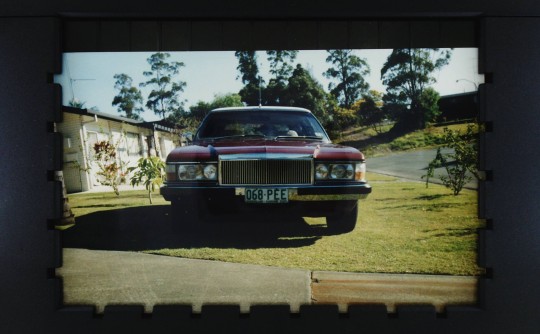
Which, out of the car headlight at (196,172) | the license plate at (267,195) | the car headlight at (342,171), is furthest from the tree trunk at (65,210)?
the car headlight at (342,171)

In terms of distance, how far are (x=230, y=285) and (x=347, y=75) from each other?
2111 millimetres

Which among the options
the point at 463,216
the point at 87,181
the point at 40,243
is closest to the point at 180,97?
the point at 87,181

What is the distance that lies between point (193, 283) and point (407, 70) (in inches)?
104

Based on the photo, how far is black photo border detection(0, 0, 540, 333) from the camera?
4.32 m

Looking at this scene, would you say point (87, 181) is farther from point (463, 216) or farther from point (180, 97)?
point (463, 216)

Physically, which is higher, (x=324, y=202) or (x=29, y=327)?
(x=324, y=202)

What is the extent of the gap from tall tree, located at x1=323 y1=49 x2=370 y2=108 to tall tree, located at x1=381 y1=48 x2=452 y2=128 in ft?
0.65

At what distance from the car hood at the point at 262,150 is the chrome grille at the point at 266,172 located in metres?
0.08

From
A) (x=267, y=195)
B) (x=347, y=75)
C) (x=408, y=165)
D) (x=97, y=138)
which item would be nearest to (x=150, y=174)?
(x=97, y=138)

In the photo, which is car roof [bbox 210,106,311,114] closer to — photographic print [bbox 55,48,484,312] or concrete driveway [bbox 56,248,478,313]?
photographic print [bbox 55,48,484,312]

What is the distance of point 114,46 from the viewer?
177 inches

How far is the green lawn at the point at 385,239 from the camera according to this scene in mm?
4379

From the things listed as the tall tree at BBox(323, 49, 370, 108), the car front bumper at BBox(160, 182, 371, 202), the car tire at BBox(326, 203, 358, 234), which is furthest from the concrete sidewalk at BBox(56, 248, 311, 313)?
the tall tree at BBox(323, 49, 370, 108)

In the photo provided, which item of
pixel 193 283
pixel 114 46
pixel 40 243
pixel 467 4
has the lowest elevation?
pixel 193 283
